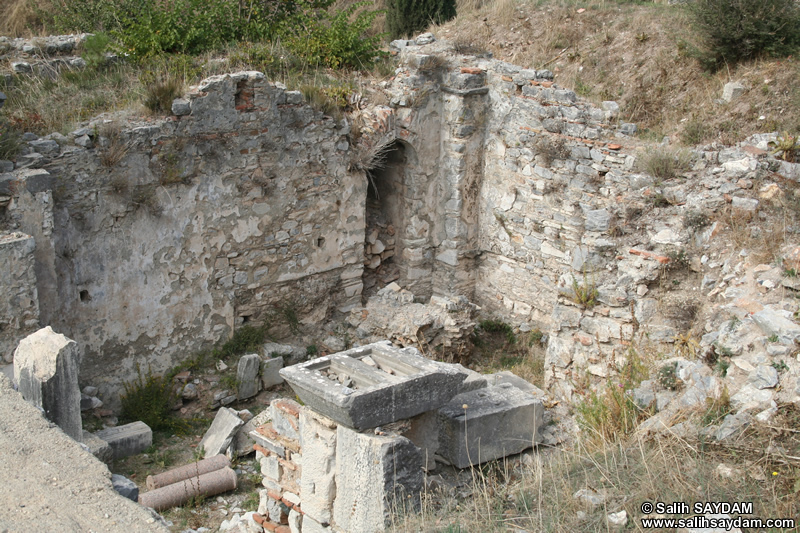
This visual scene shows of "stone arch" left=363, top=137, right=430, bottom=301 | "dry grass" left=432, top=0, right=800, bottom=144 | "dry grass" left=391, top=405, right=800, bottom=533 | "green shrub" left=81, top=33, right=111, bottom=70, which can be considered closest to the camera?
"dry grass" left=391, top=405, right=800, bottom=533

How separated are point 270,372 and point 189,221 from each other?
6.09ft

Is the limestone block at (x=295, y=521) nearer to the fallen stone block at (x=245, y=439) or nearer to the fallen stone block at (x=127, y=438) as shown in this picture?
the fallen stone block at (x=245, y=439)

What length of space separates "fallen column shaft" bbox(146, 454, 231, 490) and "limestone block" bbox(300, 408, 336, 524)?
1750 millimetres

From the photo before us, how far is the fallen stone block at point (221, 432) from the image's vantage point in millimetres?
7352

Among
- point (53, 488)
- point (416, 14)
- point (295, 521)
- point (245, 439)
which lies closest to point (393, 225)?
point (245, 439)

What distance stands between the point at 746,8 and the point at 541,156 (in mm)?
3137

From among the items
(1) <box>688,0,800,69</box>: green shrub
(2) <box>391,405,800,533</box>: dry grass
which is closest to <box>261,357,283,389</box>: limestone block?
(2) <box>391,405,800,533</box>: dry grass

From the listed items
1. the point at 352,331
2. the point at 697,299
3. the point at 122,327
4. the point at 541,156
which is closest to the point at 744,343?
the point at 697,299

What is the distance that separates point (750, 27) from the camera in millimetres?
9477

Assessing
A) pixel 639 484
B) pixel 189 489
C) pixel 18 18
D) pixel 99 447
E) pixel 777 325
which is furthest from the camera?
pixel 18 18

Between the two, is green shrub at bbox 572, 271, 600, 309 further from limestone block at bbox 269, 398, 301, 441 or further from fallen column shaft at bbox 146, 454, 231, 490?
fallen column shaft at bbox 146, 454, 231, 490

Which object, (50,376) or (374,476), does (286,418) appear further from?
(50,376)

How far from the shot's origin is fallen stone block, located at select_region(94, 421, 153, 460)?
7.15 metres

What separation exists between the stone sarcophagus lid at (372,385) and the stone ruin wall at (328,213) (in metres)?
2.06
